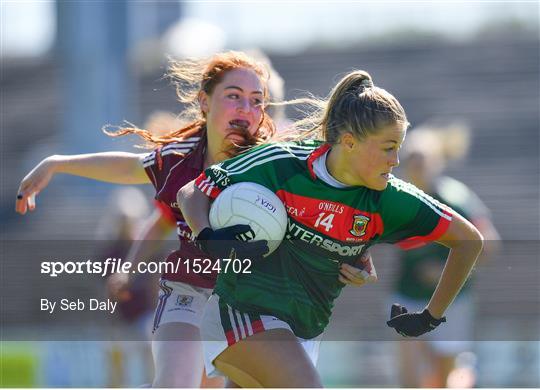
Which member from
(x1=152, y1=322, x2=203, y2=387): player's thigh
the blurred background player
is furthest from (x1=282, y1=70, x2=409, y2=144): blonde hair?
the blurred background player

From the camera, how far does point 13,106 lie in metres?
20.6

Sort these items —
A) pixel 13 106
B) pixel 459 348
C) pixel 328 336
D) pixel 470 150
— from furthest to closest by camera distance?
pixel 13 106, pixel 470 150, pixel 328 336, pixel 459 348

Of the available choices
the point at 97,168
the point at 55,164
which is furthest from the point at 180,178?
the point at 55,164

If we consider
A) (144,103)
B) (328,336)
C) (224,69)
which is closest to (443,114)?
(144,103)

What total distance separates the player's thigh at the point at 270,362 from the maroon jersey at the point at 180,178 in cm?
79

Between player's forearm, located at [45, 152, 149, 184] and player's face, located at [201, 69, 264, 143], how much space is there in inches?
16.3

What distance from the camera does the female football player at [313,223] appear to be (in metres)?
4.10

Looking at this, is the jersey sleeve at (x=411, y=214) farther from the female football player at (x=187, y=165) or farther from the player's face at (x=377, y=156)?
the female football player at (x=187, y=165)

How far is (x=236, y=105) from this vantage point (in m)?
4.97

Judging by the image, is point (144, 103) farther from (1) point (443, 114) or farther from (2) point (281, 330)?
(2) point (281, 330)

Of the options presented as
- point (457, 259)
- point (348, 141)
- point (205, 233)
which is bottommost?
point (457, 259)

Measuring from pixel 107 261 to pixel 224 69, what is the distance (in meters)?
4.30

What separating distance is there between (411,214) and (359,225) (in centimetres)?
20

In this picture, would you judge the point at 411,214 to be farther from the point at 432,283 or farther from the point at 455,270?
the point at 432,283
